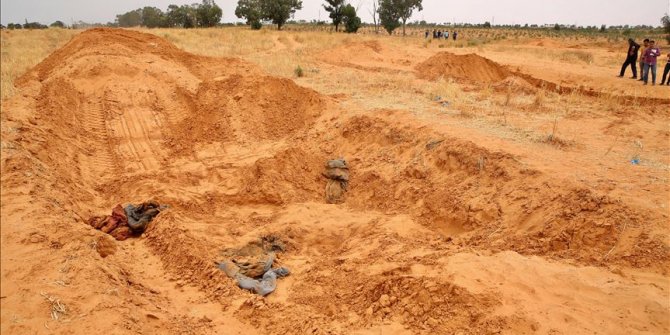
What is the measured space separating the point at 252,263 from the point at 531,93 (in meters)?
8.57

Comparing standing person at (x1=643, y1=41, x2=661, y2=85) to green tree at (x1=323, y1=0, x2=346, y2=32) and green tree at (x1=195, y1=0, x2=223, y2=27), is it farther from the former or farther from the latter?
green tree at (x1=195, y1=0, x2=223, y2=27)

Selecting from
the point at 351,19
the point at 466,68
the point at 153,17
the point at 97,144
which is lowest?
the point at 97,144

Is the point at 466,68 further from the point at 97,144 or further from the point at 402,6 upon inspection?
the point at 402,6

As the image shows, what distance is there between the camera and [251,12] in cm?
3556

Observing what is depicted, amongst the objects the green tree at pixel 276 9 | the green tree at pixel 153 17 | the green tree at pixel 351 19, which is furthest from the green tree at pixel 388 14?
the green tree at pixel 153 17

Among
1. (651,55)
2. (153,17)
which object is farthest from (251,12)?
(651,55)

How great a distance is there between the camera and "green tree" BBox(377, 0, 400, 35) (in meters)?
38.3

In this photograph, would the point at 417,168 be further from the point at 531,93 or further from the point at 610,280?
the point at 531,93

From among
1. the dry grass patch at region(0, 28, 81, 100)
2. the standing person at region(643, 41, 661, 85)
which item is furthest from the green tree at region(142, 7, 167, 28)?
the standing person at region(643, 41, 661, 85)

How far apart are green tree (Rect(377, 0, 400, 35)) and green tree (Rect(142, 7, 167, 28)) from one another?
2366 centimetres

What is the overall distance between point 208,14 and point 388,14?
1625 cm

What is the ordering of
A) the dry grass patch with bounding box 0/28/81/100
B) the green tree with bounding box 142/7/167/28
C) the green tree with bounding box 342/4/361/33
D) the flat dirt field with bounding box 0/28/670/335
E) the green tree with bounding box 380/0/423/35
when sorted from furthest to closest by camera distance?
the green tree with bounding box 142/7/167/28 < the green tree with bounding box 380/0/423/35 < the green tree with bounding box 342/4/361/33 < the dry grass patch with bounding box 0/28/81/100 < the flat dirt field with bounding box 0/28/670/335

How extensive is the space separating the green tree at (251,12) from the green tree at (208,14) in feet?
6.62

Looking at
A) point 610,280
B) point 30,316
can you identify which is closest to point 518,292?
point 610,280
